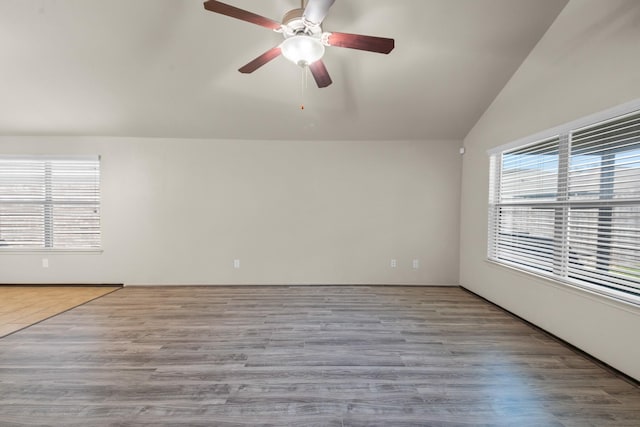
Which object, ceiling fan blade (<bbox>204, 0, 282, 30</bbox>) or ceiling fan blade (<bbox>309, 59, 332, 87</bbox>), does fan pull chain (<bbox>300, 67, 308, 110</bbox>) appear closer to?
ceiling fan blade (<bbox>309, 59, 332, 87</bbox>)

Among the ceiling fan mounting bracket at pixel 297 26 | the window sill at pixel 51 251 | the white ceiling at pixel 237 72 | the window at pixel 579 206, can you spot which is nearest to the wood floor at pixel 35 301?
the window sill at pixel 51 251

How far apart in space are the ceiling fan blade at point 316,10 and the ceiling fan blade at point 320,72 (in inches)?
15.1

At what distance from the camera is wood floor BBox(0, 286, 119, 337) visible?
9.55 feet

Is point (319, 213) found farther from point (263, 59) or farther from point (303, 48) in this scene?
point (303, 48)

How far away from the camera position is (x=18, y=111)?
3557 mm

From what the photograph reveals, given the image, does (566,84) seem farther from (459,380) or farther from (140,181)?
(140,181)

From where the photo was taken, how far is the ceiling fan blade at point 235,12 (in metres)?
1.64

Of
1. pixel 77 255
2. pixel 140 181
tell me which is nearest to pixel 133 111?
pixel 140 181

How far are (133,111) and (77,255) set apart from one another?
2.43 m

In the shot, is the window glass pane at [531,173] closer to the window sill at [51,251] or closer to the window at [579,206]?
the window at [579,206]

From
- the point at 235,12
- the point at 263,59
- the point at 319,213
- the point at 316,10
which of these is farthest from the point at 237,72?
the point at 319,213

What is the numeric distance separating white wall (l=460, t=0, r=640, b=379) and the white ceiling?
0.71 feet

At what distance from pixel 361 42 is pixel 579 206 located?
2.42 metres

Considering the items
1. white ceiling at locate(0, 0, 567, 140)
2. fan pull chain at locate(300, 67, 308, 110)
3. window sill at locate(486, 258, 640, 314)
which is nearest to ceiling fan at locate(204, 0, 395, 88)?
white ceiling at locate(0, 0, 567, 140)
